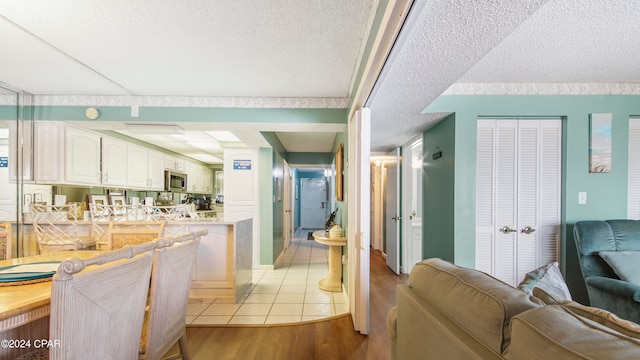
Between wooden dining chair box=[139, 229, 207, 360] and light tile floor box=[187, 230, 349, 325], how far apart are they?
2.75 ft

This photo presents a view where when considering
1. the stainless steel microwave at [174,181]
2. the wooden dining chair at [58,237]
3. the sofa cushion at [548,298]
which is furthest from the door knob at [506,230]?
the stainless steel microwave at [174,181]

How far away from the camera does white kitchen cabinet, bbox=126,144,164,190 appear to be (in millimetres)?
4223

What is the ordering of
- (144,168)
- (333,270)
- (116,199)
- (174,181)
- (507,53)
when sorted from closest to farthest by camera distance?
(507,53) < (333,270) < (116,199) < (144,168) < (174,181)

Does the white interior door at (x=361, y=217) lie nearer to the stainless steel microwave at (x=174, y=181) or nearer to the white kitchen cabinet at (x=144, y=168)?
the white kitchen cabinet at (x=144, y=168)

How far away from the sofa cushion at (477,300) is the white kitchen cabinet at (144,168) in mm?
4857

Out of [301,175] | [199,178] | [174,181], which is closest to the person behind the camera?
[174,181]

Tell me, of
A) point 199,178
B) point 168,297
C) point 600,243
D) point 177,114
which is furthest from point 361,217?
point 199,178

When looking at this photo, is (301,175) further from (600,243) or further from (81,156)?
(600,243)

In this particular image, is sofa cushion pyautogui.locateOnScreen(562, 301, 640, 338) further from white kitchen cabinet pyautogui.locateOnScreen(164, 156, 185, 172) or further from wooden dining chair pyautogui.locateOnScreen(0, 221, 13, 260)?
white kitchen cabinet pyautogui.locateOnScreen(164, 156, 185, 172)

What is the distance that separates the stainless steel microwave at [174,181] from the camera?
5.12 m

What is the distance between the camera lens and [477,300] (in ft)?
2.56

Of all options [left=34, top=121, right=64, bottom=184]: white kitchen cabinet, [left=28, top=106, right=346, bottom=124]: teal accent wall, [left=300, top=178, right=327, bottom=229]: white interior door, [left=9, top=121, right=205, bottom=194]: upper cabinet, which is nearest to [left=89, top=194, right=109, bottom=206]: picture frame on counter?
[left=9, top=121, right=205, bottom=194]: upper cabinet

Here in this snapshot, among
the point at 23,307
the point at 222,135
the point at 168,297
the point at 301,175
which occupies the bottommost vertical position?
the point at 168,297

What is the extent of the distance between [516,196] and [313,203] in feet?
23.8
